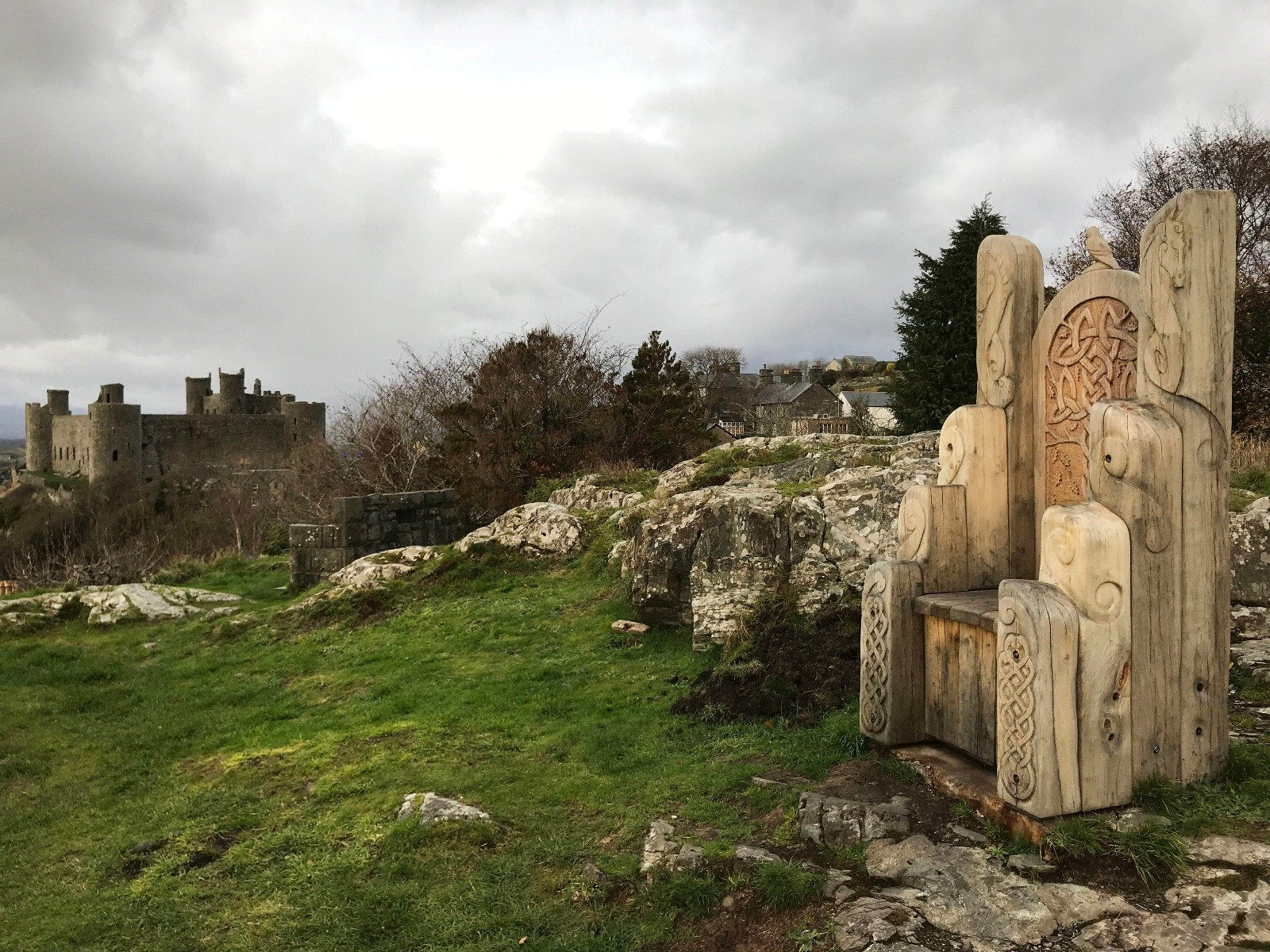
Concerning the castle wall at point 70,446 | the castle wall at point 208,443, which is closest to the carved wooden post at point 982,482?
the castle wall at point 208,443

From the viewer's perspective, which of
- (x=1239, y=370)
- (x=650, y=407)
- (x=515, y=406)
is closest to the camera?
(x=1239, y=370)

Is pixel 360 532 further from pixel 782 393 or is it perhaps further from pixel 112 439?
pixel 782 393

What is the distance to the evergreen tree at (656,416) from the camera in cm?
2017

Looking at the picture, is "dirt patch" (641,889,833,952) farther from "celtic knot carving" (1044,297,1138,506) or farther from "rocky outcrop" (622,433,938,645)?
"rocky outcrop" (622,433,938,645)

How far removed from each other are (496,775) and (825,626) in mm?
2659

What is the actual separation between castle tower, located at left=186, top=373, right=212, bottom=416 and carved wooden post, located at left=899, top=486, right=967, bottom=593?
5676 centimetres

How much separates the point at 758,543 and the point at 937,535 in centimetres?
276

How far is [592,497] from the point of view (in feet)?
44.4

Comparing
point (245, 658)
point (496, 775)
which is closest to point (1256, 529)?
point (496, 775)

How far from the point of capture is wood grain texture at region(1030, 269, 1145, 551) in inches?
162

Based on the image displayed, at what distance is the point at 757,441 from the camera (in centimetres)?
1401

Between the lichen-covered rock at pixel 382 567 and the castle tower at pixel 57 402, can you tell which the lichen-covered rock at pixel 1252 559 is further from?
the castle tower at pixel 57 402

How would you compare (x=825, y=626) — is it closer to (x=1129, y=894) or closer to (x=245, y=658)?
(x=1129, y=894)

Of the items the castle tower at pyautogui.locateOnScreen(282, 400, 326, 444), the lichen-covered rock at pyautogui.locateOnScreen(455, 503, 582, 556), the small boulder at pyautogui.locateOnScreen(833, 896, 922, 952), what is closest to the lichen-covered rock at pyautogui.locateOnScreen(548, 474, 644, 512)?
the lichen-covered rock at pyautogui.locateOnScreen(455, 503, 582, 556)
